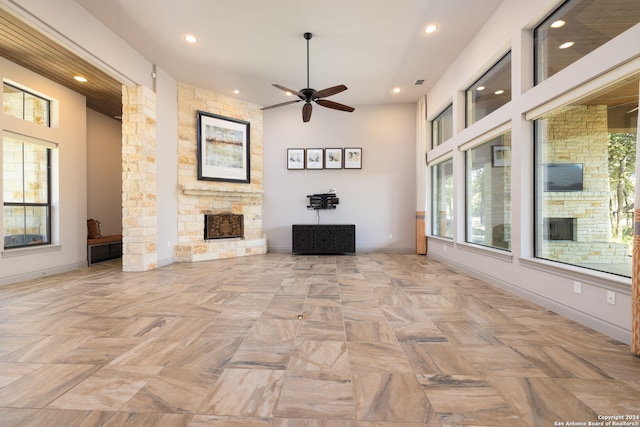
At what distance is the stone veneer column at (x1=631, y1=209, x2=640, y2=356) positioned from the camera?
77.4 inches

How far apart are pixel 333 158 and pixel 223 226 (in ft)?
10.6

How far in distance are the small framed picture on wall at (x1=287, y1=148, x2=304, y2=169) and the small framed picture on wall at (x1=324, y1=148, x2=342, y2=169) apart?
25.2 inches

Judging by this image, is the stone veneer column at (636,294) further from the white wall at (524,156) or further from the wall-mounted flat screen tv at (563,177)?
the wall-mounted flat screen tv at (563,177)

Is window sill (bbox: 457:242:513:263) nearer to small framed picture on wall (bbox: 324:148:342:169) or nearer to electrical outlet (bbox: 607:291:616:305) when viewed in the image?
electrical outlet (bbox: 607:291:616:305)

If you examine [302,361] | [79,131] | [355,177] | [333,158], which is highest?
[79,131]

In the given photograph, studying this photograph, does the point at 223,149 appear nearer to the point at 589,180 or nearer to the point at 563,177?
the point at 563,177

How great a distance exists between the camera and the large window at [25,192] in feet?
14.2

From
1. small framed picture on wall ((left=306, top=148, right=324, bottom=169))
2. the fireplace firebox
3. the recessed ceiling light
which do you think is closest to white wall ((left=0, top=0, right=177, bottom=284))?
the fireplace firebox

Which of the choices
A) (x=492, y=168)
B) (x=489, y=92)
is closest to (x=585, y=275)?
(x=492, y=168)

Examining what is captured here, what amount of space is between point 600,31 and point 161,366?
4.57 m

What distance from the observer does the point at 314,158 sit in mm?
7281

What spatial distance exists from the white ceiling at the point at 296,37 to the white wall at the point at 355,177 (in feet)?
4.05

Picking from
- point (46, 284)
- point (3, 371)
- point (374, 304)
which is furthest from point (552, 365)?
point (46, 284)

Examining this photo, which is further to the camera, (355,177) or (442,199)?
Result: (355,177)
